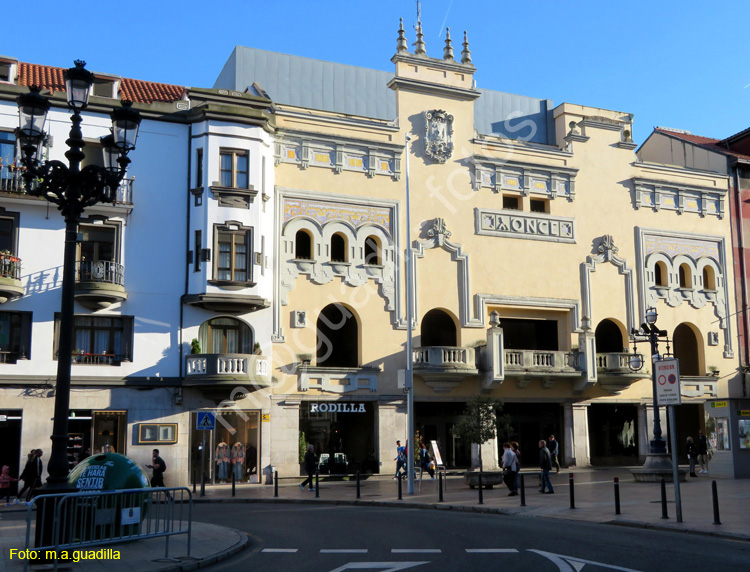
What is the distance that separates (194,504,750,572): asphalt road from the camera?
12.5 m

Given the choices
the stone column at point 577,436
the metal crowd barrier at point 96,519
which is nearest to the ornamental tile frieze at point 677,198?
the stone column at point 577,436

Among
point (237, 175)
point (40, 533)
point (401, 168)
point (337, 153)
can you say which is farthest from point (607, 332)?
point (40, 533)

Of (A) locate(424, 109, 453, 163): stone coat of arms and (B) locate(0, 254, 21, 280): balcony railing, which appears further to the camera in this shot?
(A) locate(424, 109, 453, 163): stone coat of arms

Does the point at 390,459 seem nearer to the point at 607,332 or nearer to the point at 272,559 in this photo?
the point at 607,332

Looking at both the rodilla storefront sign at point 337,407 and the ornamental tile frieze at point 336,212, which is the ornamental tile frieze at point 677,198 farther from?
the rodilla storefront sign at point 337,407

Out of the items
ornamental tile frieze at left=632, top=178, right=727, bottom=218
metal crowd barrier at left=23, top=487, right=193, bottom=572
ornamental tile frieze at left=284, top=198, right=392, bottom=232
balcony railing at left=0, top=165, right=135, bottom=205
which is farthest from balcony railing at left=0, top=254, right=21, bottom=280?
ornamental tile frieze at left=632, top=178, right=727, bottom=218

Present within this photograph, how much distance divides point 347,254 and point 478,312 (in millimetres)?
6770

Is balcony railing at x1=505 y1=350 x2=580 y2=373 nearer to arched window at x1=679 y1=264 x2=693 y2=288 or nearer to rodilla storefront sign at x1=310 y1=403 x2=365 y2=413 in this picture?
rodilla storefront sign at x1=310 y1=403 x2=365 y2=413

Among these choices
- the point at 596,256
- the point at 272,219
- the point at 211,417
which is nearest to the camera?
the point at 211,417

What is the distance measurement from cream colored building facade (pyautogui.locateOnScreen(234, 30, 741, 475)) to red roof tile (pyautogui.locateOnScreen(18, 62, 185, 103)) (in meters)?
5.40

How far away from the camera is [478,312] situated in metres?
38.1

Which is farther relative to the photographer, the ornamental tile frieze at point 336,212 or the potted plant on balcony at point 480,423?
the ornamental tile frieze at point 336,212

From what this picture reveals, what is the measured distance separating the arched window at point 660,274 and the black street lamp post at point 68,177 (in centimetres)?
3395

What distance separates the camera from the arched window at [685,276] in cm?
4334
